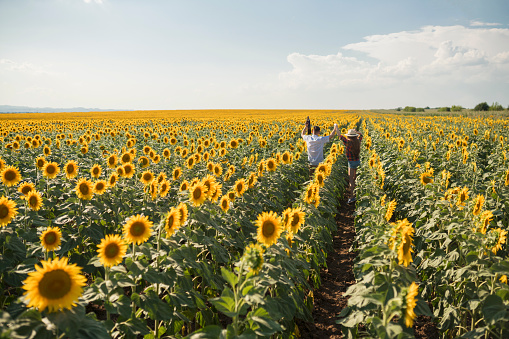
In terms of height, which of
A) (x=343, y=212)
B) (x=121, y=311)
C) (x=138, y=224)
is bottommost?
(x=343, y=212)

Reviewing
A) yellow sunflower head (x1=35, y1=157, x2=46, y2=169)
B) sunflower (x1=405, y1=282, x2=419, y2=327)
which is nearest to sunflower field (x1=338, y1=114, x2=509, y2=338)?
sunflower (x1=405, y1=282, x2=419, y2=327)

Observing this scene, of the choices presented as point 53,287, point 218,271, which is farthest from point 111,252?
point 218,271

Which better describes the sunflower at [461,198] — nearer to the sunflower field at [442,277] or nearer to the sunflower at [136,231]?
the sunflower field at [442,277]

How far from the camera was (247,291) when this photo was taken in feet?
8.01

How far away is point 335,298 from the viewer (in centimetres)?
529

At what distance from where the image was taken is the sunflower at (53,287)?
6.22ft

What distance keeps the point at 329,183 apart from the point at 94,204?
5.01 m

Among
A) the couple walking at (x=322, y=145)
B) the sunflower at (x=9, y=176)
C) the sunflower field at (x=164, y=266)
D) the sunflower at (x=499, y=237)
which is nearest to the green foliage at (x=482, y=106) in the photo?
the couple walking at (x=322, y=145)

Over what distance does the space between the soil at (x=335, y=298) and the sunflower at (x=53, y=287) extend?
11.0 ft

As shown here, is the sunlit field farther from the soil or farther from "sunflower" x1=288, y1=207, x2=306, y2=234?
the soil

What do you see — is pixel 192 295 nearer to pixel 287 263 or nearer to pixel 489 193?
pixel 287 263

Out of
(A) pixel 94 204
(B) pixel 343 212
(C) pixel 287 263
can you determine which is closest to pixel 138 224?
(C) pixel 287 263

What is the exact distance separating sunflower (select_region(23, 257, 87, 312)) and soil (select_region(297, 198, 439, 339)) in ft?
11.0

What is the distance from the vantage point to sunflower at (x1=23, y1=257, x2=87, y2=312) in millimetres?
1896
